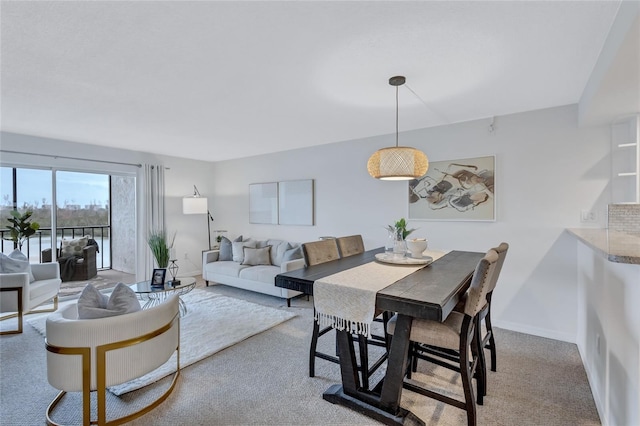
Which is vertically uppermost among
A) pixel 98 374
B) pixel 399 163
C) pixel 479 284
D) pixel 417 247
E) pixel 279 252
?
pixel 399 163

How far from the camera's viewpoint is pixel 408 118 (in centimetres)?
350

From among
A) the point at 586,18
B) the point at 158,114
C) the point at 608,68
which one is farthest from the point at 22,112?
the point at 608,68

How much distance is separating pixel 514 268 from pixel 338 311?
8.20 feet

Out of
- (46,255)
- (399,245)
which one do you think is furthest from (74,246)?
(399,245)

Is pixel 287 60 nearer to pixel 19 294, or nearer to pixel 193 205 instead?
pixel 19 294

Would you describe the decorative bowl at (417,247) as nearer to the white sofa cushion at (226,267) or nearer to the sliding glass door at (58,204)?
the white sofa cushion at (226,267)

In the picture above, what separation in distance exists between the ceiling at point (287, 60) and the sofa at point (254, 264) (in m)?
1.95

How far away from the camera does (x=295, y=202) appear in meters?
5.11

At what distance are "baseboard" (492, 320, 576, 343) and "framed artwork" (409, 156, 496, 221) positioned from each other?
117 cm

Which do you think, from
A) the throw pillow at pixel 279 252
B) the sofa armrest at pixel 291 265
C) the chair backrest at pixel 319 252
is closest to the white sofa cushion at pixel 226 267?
the throw pillow at pixel 279 252

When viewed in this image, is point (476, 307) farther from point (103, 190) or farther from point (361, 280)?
point (103, 190)

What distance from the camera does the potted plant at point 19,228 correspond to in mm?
4055

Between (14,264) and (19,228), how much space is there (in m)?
0.95

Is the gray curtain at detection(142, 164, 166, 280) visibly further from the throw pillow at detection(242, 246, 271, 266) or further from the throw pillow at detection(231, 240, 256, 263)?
the throw pillow at detection(242, 246, 271, 266)
